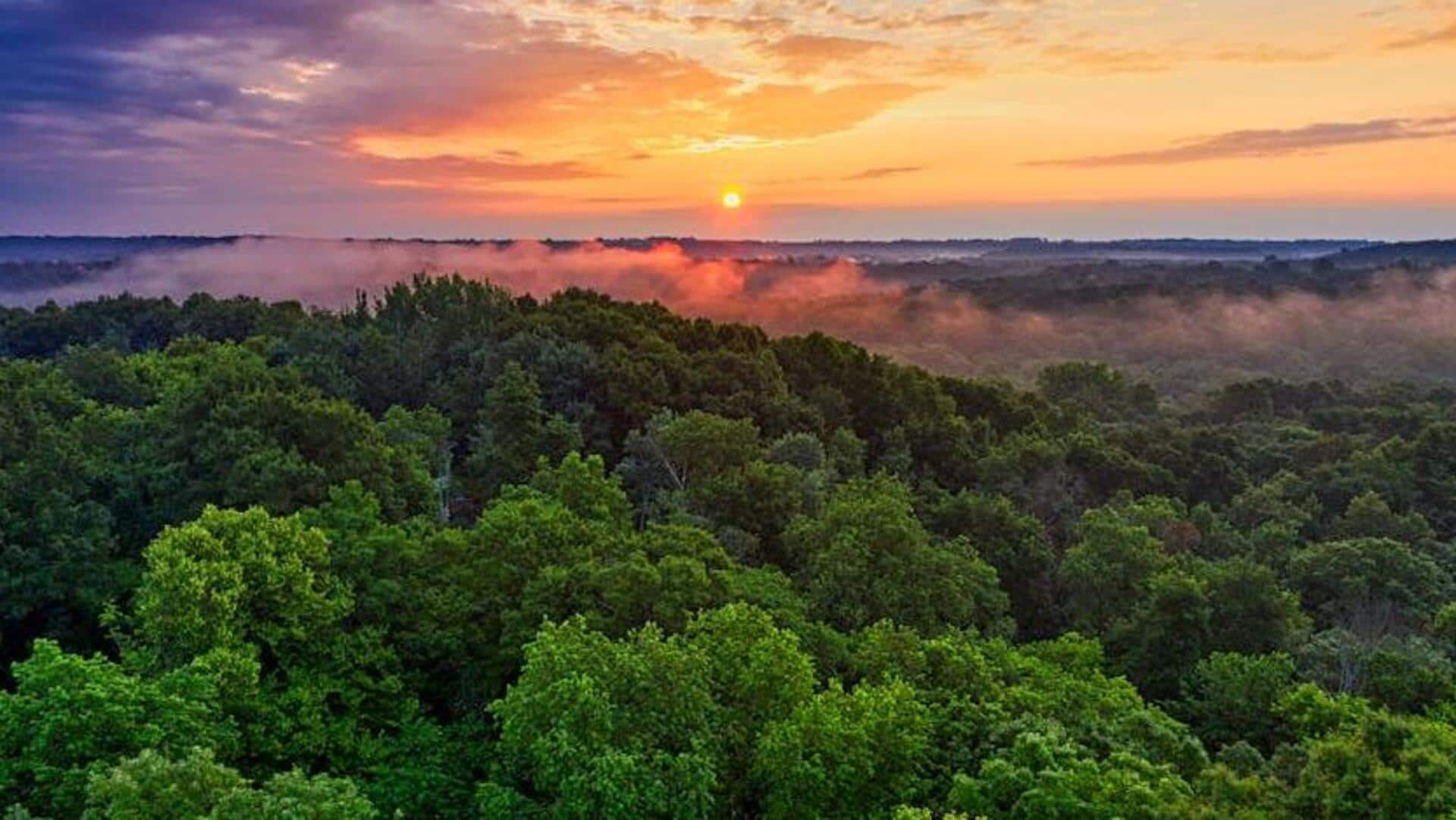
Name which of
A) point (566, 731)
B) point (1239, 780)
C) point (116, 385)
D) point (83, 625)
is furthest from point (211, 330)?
point (1239, 780)

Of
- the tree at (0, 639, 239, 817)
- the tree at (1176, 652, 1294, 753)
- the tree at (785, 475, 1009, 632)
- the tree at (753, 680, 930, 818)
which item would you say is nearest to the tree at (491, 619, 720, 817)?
the tree at (753, 680, 930, 818)

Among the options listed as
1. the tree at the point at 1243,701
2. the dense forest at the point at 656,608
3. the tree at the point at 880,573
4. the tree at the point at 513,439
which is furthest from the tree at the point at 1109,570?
the tree at the point at 513,439

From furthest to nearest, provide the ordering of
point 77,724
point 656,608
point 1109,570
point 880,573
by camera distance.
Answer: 1. point 1109,570
2. point 880,573
3. point 656,608
4. point 77,724

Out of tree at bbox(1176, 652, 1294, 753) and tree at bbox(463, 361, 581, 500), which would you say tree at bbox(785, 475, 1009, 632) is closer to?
tree at bbox(1176, 652, 1294, 753)

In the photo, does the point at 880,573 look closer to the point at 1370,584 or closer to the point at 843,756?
the point at 843,756

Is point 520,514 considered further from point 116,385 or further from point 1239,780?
point 116,385

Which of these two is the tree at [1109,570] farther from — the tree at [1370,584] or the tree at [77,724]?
the tree at [77,724]

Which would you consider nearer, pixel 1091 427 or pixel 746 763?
pixel 746 763

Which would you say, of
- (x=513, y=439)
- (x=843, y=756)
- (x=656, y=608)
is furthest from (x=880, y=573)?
(x=513, y=439)
